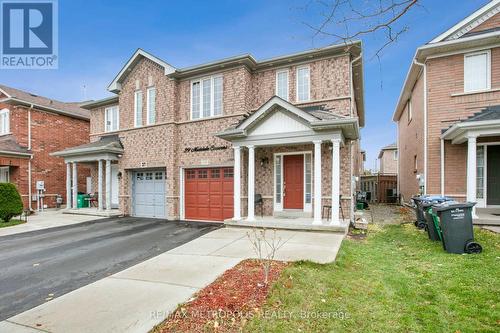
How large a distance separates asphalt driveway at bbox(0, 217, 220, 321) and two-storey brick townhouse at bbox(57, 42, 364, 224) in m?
2.05

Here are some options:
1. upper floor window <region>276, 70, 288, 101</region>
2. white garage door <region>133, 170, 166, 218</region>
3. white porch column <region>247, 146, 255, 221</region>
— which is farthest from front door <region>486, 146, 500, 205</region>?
white garage door <region>133, 170, 166, 218</region>

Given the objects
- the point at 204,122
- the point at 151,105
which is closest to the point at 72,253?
the point at 204,122

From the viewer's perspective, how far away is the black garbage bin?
20.3 feet

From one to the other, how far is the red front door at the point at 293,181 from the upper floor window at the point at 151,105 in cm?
703

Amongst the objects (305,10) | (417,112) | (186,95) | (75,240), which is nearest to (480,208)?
(417,112)

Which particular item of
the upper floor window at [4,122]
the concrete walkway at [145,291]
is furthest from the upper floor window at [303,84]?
the upper floor window at [4,122]

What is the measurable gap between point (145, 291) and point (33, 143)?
17271 mm

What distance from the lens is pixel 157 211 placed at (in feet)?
44.6

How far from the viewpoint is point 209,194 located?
1236 centimetres

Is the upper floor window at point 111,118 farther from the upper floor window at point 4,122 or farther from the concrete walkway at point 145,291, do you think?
the concrete walkway at point 145,291

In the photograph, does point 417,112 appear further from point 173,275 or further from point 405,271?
point 173,275

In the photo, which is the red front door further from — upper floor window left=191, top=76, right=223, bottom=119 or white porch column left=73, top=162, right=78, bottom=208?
white porch column left=73, top=162, right=78, bottom=208

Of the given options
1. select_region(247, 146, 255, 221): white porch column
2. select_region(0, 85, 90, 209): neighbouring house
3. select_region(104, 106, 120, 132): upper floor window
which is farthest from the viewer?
select_region(0, 85, 90, 209): neighbouring house

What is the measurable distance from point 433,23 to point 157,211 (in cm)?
1274
